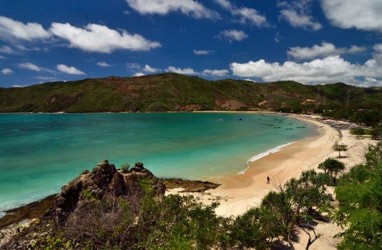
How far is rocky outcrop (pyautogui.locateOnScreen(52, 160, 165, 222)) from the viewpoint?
2025cm

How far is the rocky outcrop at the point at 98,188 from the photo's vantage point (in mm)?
20250

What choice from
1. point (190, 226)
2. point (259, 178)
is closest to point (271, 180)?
point (259, 178)

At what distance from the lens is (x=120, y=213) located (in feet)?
44.5

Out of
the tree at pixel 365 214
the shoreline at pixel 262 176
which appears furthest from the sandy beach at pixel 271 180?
the tree at pixel 365 214

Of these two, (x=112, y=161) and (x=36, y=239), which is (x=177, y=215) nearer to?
(x=36, y=239)

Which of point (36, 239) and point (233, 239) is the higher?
point (36, 239)

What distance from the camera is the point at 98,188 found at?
21.7 m

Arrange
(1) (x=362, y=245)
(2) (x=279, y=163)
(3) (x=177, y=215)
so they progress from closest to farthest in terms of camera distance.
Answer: (1) (x=362, y=245) < (3) (x=177, y=215) < (2) (x=279, y=163)

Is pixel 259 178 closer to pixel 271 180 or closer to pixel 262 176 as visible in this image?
pixel 262 176

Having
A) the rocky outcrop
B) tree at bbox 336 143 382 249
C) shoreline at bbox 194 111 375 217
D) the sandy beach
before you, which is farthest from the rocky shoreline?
tree at bbox 336 143 382 249

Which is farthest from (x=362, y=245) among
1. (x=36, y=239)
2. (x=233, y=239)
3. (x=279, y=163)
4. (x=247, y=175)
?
(x=279, y=163)

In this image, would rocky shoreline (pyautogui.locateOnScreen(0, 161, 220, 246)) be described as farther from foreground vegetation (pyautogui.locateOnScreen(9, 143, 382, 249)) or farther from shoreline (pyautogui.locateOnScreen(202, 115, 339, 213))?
shoreline (pyautogui.locateOnScreen(202, 115, 339, 213))

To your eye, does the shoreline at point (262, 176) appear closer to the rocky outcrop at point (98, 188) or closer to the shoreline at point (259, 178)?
the shoreline at point (259, 178)

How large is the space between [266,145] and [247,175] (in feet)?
94.3
